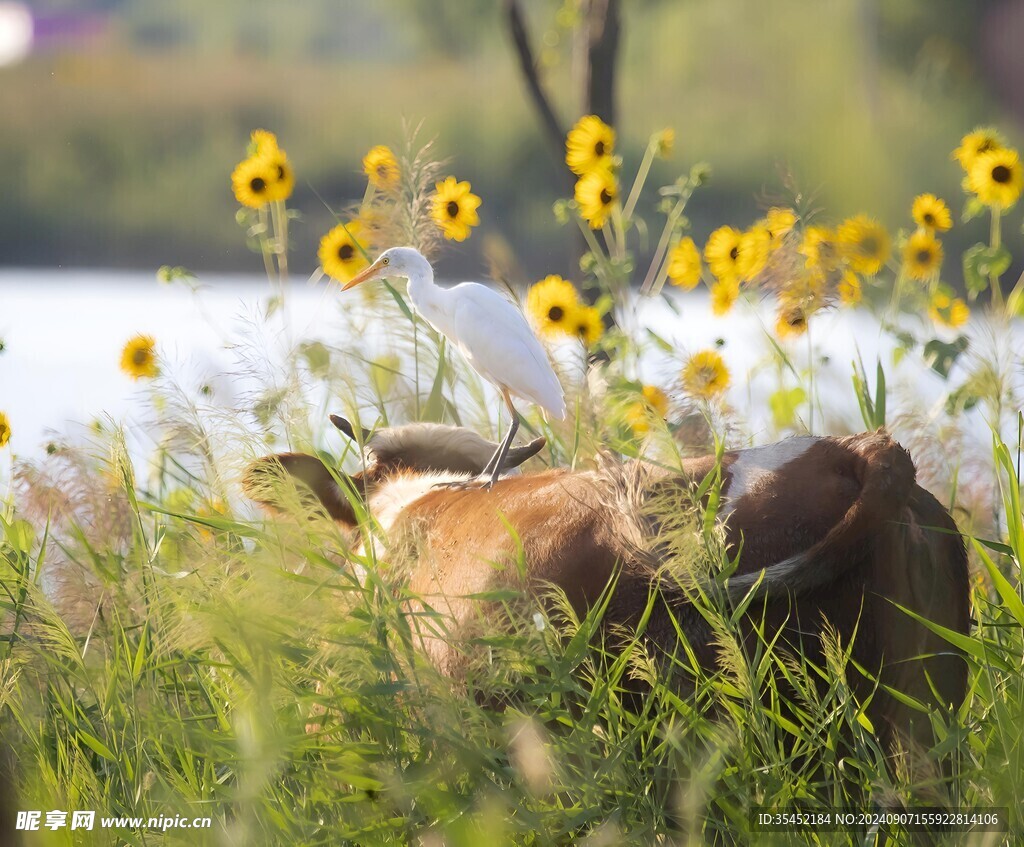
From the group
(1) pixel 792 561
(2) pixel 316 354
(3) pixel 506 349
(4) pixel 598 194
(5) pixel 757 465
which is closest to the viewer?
(1) pixel 792 561

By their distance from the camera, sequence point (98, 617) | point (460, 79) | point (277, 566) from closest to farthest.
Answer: point (277, 566) < point (98, 617) < point (460, 79)

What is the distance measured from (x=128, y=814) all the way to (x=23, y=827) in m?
0.15

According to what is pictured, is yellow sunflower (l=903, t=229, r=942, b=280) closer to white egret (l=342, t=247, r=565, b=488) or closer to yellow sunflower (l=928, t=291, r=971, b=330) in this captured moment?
yellow sunflower (l=928, t=291, r=971, b=330)

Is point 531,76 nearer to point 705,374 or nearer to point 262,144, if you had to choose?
point 262,144

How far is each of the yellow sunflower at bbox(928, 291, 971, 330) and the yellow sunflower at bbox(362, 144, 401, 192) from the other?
1.53 meters

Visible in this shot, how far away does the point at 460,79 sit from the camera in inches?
846

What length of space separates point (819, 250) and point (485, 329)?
812 millimetres

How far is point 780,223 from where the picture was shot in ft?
10.4

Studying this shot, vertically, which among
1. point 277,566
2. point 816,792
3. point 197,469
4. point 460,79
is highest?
point 460,79

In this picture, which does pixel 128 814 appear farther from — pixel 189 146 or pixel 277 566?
pixel 189 146

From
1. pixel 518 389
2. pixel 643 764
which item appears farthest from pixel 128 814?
pixel 518 389

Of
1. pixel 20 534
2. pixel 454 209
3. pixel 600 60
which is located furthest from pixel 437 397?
pixel 600 60

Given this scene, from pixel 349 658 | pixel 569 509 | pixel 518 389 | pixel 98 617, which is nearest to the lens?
pixel 349 658

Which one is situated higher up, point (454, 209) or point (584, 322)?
point (454, 209)
